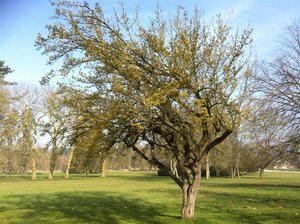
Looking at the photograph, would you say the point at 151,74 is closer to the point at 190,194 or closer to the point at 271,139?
the point at 190,194

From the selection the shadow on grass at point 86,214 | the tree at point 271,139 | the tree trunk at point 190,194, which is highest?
the tree at point 271,139

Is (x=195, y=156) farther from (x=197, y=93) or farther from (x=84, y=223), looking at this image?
(x=84, y=223)

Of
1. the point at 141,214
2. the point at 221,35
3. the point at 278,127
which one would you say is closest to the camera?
the point at 221,35

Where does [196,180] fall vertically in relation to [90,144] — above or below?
below

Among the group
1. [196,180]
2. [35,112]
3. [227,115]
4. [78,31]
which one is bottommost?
[196,180]

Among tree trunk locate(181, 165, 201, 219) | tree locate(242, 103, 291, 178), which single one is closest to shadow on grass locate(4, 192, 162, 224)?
tree trunk locate(181, 165, 201, 219)

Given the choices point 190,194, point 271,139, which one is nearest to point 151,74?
point 190,194

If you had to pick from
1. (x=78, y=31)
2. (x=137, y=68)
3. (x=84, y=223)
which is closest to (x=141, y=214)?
(x=84, y=223)

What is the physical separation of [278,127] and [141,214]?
12.3 meters

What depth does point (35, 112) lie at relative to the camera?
5066cm

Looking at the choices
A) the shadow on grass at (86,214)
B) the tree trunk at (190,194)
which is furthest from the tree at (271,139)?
the tree trunk at (190,194)

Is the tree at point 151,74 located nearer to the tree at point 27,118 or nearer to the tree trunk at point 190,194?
the tree trunk at point 190,194

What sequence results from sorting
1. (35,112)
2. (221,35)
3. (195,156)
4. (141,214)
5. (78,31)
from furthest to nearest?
(35,112)
(141,214)
(195,156)
(221,35)
(78,31)

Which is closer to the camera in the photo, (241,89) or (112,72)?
(112,72)
